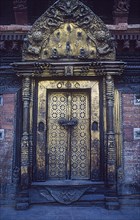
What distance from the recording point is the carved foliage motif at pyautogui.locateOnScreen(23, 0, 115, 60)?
201 inches

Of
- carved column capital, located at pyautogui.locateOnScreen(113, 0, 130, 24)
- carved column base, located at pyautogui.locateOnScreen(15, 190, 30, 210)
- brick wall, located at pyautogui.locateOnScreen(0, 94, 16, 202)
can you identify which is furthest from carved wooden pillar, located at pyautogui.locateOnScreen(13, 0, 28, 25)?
carved column base, located at pyautogui.locateOnScreen(15, 190, 30, 210)

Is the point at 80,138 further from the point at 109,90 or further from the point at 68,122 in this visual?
the point at 109,90

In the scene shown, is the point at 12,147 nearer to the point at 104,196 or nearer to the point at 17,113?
the point at 17,113

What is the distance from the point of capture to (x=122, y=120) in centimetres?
507

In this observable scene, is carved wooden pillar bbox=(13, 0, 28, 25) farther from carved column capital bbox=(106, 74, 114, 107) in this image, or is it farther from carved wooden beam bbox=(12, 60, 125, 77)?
carved column capital bbox=(106, 74, 114, 107)

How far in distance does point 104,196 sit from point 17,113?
8.44ft

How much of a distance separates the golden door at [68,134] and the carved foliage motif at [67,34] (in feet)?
2.97

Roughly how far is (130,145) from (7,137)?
2.69m

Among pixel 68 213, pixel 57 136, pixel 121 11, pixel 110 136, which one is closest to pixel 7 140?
pixel 57 136

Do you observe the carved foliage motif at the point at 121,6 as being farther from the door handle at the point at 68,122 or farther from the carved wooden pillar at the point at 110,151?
the door handle at the point at 68,122

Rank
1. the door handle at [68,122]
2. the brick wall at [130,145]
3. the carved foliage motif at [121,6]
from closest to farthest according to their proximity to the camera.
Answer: the brick wall at [130,145]
the door handle at [68,122]
the carved foliage motif at [121,6]

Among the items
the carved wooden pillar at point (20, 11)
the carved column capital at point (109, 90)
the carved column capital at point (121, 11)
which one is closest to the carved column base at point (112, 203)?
the carved column capital at point (109, 90)

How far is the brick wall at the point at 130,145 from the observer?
4836 mm

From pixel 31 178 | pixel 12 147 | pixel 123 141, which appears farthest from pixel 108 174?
pixel 12 147
